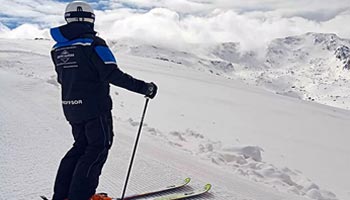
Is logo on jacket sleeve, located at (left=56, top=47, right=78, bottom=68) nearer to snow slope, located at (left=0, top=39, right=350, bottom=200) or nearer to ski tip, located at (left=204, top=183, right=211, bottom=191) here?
snow slope, located at (left=0, top=39, right=350, bottom=200)

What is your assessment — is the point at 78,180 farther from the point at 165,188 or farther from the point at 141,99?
the point at 141,99

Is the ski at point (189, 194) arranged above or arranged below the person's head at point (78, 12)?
below

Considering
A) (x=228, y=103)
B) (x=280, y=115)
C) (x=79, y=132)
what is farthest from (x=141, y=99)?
(x=79, y=132)

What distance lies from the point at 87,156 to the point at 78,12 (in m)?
1.25

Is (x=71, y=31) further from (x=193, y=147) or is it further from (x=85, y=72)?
(x=193, y=147)

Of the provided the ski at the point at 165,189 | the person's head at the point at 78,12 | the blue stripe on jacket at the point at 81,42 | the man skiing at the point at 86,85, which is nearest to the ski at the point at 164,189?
the ski at the point at 165,189

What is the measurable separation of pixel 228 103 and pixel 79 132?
1255 cm

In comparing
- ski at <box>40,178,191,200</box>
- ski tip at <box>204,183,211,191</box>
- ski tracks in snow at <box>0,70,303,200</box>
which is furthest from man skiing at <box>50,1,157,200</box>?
ski tip at <box>204,183,211,191</box>

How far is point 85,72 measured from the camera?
3.75 meters

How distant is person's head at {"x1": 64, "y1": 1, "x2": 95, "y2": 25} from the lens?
3.85m

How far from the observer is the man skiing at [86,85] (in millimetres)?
3711

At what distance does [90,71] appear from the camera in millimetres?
3748

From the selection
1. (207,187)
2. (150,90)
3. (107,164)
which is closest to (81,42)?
(150,90)

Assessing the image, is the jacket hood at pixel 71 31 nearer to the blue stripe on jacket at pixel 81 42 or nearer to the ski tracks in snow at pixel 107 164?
the blue stripe on jacket at pixel 81 42
